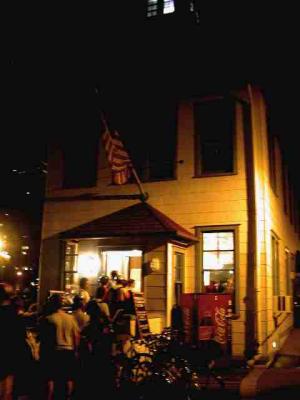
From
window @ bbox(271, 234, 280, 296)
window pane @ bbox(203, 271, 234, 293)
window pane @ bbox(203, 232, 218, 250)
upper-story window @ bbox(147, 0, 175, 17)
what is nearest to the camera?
window pane @ bbox(203, 271, 234, 293)

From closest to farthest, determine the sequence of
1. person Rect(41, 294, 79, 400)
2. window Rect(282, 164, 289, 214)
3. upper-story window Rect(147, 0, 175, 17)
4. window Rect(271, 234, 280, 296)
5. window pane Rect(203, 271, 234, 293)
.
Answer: person Rect(41, 294, 79, 400), window pane Rect(203, 271, 234, 293), window Rect(271, 234, 280, 296), upper-story window Rect(147, 0, 175, 17), window Rect(282, 164, 289, 214)

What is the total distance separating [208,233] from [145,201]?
2190mm

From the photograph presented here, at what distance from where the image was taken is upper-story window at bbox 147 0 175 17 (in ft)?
54.6

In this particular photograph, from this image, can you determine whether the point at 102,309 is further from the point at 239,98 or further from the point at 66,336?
the point at 239,98

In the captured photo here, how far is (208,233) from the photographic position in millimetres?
14102

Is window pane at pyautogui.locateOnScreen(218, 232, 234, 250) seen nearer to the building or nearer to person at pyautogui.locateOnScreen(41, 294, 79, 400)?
the building

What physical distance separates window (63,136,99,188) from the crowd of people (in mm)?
5269

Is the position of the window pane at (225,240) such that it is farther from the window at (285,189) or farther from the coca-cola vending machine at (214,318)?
the window at (285,189)

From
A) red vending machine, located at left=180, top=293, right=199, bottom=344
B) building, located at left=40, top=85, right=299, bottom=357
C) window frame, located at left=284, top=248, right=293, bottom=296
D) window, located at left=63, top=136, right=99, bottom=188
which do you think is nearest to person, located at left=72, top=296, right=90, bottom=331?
building, located at left=40, top=85, right=299, bottom=357

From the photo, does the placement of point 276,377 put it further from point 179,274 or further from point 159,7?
point 159,7

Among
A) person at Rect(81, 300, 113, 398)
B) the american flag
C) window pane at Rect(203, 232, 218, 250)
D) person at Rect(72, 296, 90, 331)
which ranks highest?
the american flag

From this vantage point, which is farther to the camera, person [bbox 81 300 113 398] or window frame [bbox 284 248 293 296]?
window frame [bbox 284 248 293 296]

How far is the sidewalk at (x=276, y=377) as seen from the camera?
973 centimetres

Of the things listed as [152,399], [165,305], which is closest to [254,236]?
[165,305]
